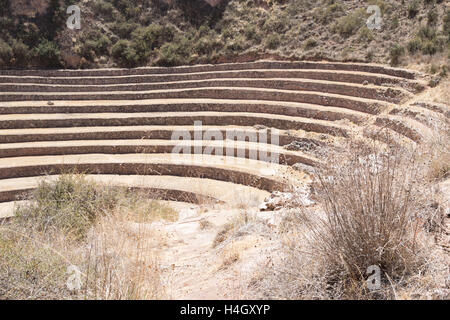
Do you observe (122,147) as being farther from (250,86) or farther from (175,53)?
(175,53)

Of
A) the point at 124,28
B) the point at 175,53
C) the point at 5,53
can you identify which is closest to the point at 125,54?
the point at 124,28

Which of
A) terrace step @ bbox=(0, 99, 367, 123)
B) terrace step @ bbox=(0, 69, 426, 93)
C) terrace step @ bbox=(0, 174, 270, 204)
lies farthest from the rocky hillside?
terrace step @ bbox=(0, 174, 270, 204)

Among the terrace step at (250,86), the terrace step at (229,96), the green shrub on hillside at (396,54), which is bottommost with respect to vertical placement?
the terrace step at (229,96)

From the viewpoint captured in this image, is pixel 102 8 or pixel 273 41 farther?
pixel 102 8

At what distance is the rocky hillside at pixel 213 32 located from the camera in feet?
48.1

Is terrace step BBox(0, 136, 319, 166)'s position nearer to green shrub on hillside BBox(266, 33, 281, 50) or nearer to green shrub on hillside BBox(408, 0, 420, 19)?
green shrub on hillside BBox(266, 33, 281, 50)

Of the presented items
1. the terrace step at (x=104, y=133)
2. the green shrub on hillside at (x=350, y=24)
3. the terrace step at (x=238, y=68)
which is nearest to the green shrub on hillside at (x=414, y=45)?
the terrace step at (x=238, y=68)

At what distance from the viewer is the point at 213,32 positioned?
68.1 ft

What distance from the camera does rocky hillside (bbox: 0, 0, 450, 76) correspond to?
48.1ft

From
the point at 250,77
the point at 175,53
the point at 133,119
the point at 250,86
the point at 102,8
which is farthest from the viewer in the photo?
the point at 102,8

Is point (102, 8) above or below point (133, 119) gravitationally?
above

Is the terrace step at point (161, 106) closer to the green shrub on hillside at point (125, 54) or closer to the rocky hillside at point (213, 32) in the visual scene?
the rocky hillside at point (213, 32)

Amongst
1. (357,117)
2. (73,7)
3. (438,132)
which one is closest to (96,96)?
(73,7)

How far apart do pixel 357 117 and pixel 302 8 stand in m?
10.4
